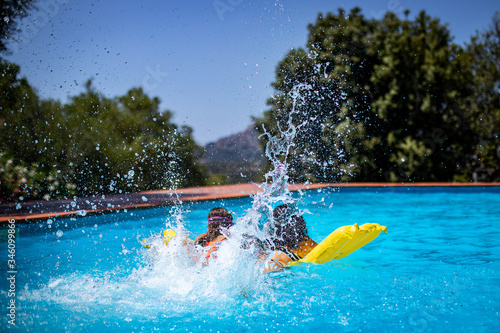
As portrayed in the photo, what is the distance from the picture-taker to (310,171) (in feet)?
50.3

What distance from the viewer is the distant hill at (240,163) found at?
16.0 metres

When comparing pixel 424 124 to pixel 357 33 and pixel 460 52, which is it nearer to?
pixel 460 52

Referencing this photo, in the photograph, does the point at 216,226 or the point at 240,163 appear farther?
the point at 240,163

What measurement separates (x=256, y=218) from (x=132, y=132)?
11.2m

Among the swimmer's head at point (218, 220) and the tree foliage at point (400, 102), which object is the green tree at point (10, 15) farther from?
the swimmer's head at point (218, 220)

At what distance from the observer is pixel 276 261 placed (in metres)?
4.11

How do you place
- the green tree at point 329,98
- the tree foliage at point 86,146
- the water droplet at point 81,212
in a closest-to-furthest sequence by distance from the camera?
the water droplet at point 81,212
the tree foliage at point 86,146
the green tree at point 329,98

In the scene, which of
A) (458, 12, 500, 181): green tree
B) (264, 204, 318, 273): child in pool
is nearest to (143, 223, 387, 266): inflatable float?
(264, 204, 318, 273): child in pool

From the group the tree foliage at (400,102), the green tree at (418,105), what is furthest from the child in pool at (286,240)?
the green tree at (418,105)

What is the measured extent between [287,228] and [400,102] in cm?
1116

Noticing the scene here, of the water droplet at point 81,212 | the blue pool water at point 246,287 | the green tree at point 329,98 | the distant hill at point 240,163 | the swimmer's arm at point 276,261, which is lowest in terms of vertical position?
the blue pool water at point 246,287

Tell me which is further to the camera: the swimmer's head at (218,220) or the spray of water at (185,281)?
the swimmer's head at (218,220)

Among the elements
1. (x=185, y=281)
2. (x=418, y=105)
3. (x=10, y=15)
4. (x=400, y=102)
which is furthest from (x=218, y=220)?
(x=418, y=105)

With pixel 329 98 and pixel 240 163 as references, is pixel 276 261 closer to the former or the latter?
pixel 329 98
